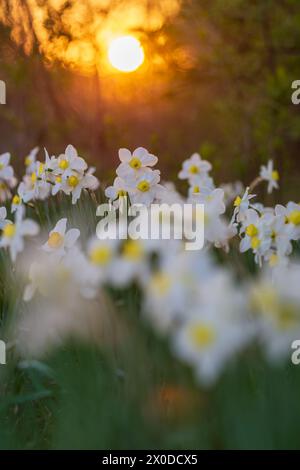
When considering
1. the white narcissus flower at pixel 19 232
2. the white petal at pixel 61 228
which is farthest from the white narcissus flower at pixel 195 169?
the white narcissus flower at pixel 19 232

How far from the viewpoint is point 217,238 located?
1559mm

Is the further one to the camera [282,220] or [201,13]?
[201,13]

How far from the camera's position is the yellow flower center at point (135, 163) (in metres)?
2.19

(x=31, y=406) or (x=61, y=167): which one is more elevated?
(x=61, y=167)

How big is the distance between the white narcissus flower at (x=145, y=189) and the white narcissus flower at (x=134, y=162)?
4cm

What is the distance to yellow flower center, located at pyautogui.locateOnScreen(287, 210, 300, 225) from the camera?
193cm

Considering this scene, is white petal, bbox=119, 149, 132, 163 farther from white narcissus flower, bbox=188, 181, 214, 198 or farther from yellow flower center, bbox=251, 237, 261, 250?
yellow flower center, bbox=251, 237, 261, 250

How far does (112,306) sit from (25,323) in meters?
0.52

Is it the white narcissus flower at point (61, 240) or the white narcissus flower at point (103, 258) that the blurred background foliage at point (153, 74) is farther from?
the white narcissus flower at point (103, 258)

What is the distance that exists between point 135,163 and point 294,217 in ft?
1.85

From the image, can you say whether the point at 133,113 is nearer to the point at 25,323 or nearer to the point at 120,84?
the point at 120,84

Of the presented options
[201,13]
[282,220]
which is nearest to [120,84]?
[201,13]

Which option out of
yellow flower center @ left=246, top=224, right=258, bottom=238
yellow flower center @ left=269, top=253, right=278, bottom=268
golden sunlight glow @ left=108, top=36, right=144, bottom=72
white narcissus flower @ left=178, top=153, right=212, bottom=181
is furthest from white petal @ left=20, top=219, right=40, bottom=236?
golden sunlight glow @ left=108, top=36, right=144, bottom=72
